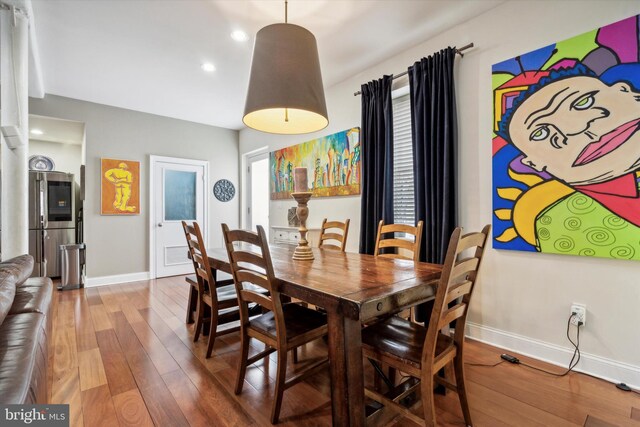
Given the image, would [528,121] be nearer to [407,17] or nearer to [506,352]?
[407,17]

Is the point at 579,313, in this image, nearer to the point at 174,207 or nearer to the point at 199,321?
the point at 199,321

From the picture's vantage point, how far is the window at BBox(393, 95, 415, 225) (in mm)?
3000

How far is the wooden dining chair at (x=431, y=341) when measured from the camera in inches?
45.1

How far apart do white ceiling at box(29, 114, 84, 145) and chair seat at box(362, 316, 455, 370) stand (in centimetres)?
495

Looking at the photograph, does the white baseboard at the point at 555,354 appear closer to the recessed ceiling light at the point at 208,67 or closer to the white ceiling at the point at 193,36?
the white ceiling at the point at 193,36

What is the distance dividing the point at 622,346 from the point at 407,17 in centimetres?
276

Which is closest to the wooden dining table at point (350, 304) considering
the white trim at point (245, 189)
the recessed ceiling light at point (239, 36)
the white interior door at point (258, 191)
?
the recessed ceiling light at point (239, 36)

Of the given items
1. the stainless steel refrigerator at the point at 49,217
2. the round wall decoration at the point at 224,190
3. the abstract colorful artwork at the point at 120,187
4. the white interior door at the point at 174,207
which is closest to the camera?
the abstract colorful artwork at the point at 120,187

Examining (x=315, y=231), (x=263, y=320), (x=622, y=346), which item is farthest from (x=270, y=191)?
(x=622, y=346)

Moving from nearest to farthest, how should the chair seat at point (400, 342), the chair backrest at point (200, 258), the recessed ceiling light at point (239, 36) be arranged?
the chair seat at point (400, 342), the chair backrest at point (200, 258), the recessed ceiling light at point (239, 36)

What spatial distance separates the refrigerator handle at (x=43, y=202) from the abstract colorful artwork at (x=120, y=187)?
1.04 m

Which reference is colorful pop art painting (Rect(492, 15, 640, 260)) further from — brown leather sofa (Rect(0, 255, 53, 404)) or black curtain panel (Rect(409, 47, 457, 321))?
brown leather sofa (Rect(0, 255, 53, 404))

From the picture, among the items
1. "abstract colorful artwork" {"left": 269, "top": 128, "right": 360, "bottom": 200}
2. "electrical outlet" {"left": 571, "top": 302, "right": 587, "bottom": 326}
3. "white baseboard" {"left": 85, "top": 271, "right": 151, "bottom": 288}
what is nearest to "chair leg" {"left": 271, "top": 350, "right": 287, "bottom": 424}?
"electrical outlet" {"left": 571, "top": 302, "right": 587, "bottom": 326}

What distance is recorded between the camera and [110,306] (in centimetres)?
328
